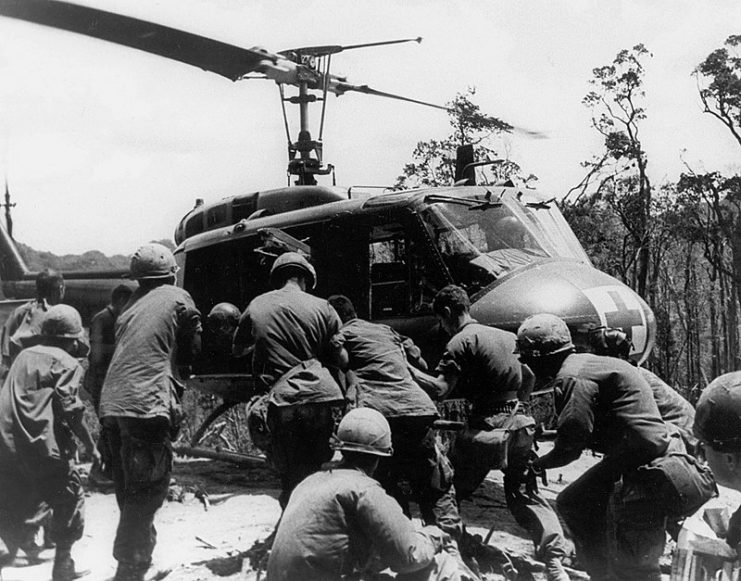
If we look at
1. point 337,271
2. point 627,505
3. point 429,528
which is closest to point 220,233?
point 337,271

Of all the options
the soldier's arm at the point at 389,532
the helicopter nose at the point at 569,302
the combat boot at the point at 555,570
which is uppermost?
the helicopter nose at the point at 569,302

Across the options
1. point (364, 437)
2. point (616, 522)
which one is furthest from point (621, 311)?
point (364, 437)

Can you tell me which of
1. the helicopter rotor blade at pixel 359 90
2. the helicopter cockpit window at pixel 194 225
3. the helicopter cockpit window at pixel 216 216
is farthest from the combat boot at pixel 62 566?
the helicopter rotor blade at pixel 359 90

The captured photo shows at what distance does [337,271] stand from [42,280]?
260 cm

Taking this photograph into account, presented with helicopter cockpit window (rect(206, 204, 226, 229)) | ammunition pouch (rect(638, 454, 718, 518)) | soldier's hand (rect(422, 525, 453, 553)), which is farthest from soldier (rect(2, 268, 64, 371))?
ammunition pouch (rect(638, 454, 718, 518))

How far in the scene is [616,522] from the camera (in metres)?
3.98

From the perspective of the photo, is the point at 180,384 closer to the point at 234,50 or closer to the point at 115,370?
the point at 115,370

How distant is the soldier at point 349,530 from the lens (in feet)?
9.96

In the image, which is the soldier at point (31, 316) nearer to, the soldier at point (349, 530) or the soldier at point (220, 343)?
the soldier at point (220, 343)

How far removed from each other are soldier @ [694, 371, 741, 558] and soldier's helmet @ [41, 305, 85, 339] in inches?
157

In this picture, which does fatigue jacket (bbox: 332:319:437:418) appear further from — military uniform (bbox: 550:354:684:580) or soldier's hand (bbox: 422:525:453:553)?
military uniform (bbox: 550:354:684:580)

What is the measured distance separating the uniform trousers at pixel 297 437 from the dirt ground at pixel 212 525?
77 cm

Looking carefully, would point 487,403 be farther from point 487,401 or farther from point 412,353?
point 412,353

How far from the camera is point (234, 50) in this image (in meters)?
6.38
